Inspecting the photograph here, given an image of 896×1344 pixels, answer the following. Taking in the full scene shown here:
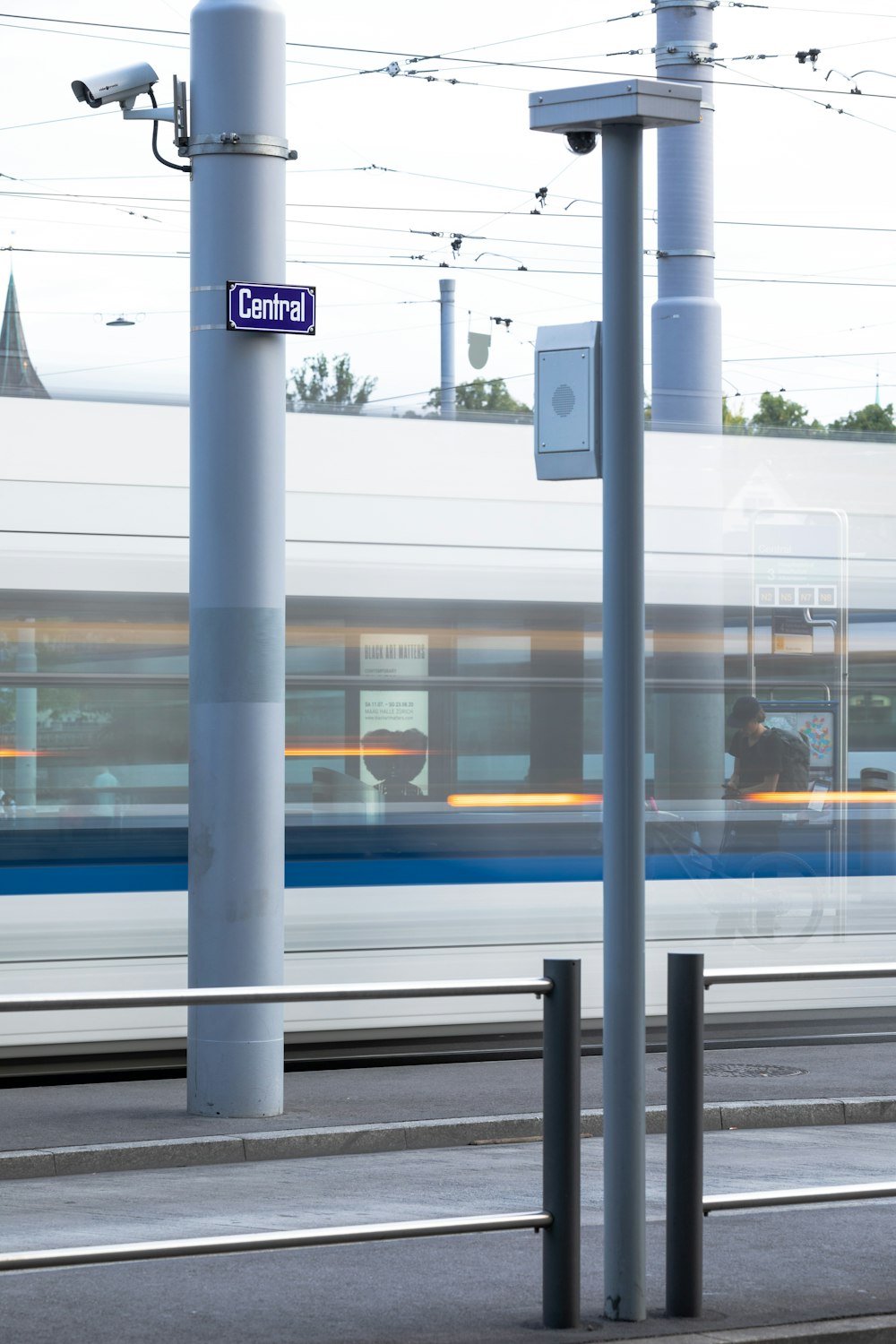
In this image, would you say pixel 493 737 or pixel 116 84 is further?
pixel 493 737

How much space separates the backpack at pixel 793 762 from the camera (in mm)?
11516

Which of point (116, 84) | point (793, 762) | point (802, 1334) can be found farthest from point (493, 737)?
point (802, 1334)

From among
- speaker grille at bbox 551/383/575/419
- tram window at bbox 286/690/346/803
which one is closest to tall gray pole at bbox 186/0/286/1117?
tram window at bbox 286/690/346/803

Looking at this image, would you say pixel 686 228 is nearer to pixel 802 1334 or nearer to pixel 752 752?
pixel 752 752

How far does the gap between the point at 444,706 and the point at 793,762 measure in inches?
78.1

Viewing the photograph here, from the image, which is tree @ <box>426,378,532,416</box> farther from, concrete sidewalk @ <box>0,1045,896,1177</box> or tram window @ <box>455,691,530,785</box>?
concrete sidewalk @ <box>0,1045,896,1177</box>

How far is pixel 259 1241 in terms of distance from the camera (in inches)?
186

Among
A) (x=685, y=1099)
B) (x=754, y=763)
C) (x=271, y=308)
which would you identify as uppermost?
(x=271, y=308)

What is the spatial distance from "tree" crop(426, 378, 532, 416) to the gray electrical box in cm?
579

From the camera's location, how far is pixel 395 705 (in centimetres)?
1074

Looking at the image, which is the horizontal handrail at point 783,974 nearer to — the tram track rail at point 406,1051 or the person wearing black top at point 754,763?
the tram track rail at point 406,1051

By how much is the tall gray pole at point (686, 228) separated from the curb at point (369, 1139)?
677 centimetres

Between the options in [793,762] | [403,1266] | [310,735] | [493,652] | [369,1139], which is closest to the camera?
[403,1266]

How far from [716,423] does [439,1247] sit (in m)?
6.65
